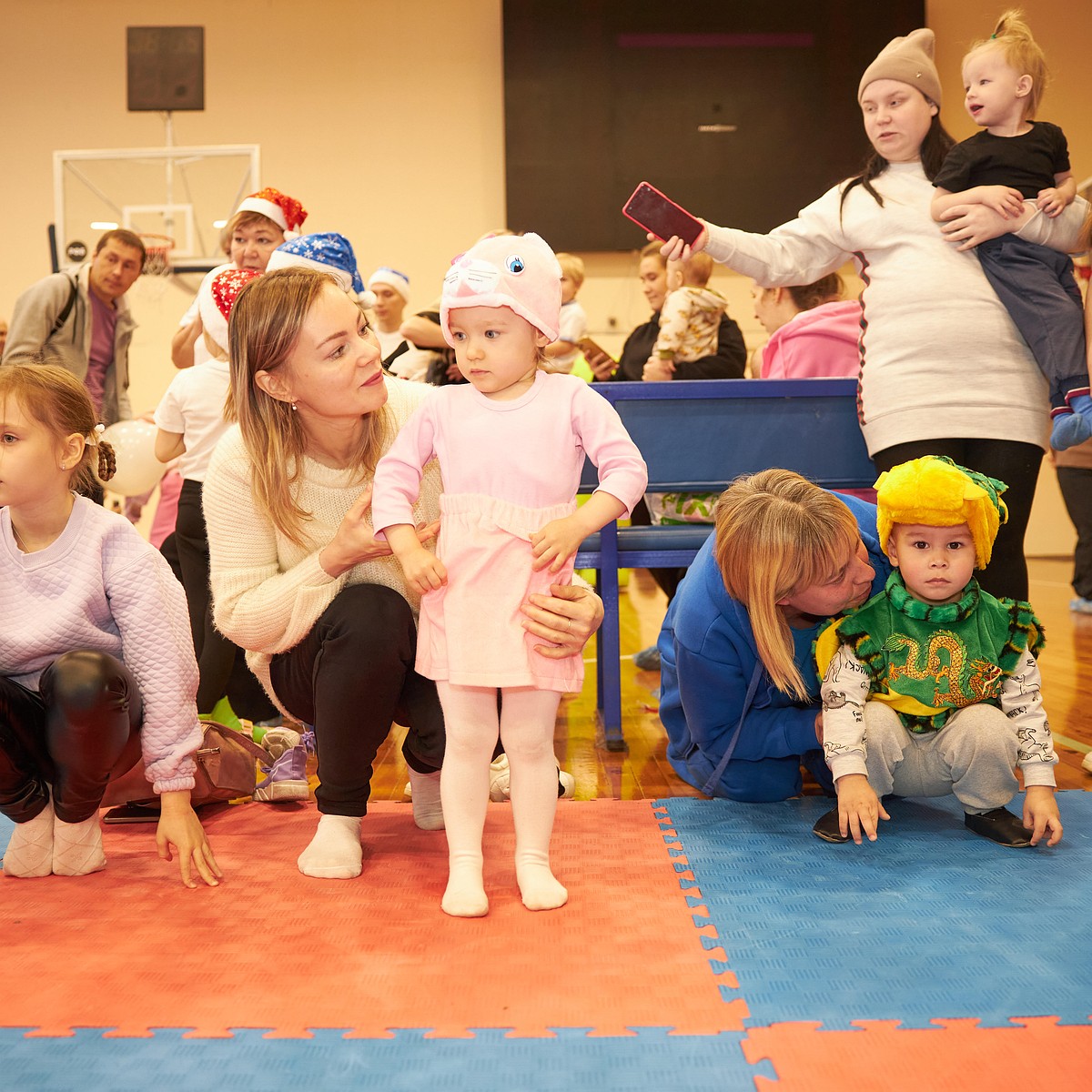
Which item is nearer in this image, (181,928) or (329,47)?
(181,928)

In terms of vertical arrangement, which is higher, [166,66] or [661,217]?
[166,66]

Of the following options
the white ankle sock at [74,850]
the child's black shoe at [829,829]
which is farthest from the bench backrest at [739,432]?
the white ankle sock at [74,850]

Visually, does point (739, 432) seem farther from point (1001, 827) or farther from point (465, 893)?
point (465, 893)

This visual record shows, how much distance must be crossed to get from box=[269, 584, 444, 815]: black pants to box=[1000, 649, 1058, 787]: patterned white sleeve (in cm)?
99

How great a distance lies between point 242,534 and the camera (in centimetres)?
192

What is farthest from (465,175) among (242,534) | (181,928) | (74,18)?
(181,928)

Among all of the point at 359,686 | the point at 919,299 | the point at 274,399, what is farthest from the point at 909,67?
the point at 359,686

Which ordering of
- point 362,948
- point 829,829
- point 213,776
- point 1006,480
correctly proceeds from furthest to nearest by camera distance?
point 1006,480, point 213,776, point 829,829, point 362,948

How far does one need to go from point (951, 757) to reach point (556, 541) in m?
0.84

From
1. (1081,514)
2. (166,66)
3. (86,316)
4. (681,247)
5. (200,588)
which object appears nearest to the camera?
(681,247)

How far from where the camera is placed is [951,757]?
1.92 m

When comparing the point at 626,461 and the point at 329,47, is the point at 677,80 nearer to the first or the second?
the point at 329,47

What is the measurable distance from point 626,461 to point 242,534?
70 centimetres

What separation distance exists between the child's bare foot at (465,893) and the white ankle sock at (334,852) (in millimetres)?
202
